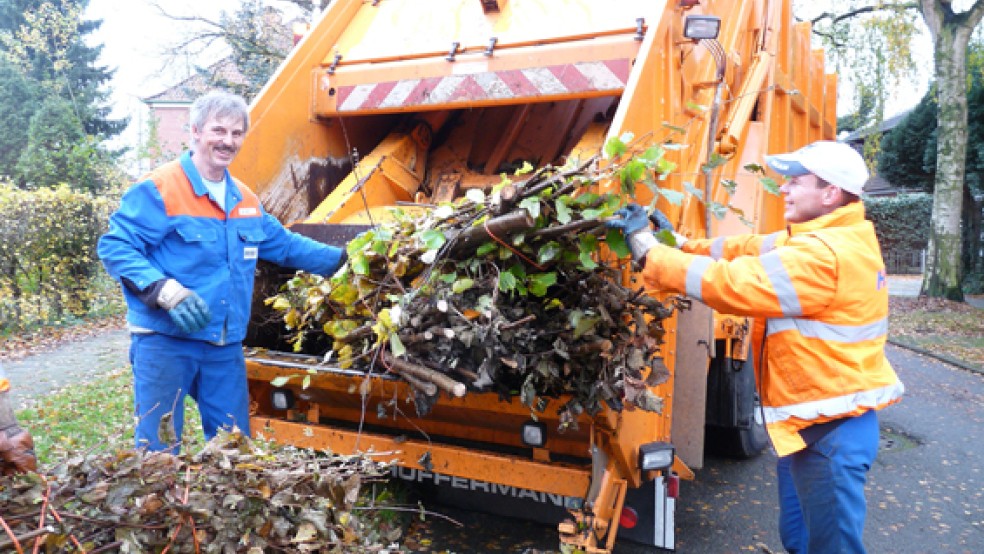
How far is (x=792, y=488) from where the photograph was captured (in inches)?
95.3

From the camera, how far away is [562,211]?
204cm

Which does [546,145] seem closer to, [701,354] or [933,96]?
Answer: [701,354]

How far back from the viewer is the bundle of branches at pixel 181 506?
1316 millimetres

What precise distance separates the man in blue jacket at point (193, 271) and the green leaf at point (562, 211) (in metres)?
1.26

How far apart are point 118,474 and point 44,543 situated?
0.59 ft

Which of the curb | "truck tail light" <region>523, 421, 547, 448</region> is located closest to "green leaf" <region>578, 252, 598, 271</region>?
"truck tail light" <region>523, 421, 547, 448</region>

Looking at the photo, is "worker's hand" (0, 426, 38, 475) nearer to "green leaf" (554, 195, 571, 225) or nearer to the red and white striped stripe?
"green leaf" (554, 195, 571, 225)

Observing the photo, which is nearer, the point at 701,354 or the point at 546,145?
the point at 701,354

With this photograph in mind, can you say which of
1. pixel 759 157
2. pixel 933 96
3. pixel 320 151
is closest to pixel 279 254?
pixel 320 151

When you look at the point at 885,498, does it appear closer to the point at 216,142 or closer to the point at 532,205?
the point at 532,205

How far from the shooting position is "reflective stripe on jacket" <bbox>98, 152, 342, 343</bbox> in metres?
2.45

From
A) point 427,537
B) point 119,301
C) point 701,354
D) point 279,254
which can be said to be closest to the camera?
point 701,354

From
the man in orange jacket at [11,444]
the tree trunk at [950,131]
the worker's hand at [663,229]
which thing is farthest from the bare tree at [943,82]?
the man in orange jacket at [11,444]

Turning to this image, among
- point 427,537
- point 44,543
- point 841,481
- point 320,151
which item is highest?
point 320,151
